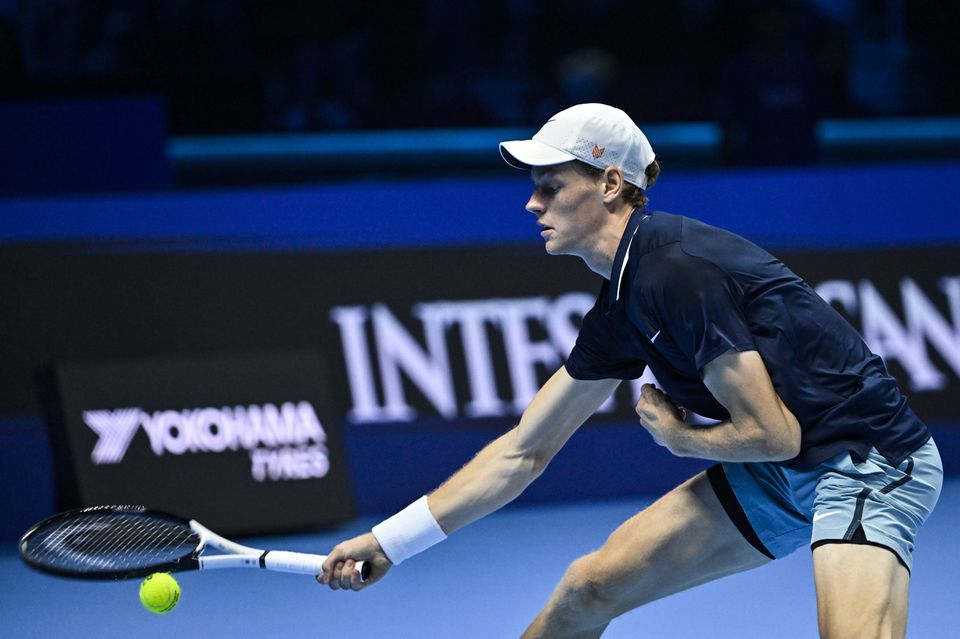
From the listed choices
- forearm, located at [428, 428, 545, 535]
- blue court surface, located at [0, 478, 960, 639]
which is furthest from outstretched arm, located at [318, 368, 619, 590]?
blue court surface, located at [0, 478, 960, 639]

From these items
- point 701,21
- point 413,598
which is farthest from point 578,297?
point 701,21

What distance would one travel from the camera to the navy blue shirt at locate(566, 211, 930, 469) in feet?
10.8

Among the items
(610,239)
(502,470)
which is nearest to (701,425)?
(610,239)

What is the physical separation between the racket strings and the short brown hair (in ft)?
4.92

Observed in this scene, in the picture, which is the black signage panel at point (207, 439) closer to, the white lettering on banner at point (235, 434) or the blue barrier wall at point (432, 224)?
the white lettering on banner at point (235, 434)

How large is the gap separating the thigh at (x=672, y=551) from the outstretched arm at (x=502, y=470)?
30cm

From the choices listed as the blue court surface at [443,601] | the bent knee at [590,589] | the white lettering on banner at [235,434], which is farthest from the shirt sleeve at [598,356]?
the white lettering on banner at [235,434]

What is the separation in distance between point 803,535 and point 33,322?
156 inches

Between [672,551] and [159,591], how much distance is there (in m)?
1.37

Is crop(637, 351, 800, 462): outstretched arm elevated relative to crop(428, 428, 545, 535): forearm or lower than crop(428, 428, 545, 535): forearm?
elevated

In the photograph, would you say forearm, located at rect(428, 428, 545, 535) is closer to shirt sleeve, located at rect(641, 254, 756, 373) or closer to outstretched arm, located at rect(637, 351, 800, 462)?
outstretched arm, located at rect(637, 351, 800, 462)

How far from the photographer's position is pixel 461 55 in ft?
40.6

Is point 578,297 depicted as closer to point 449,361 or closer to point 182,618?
point 449,361

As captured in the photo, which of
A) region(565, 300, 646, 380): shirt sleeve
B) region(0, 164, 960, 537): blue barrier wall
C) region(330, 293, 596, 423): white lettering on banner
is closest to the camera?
region(565, 300, 646, 380): shirt sleeve
